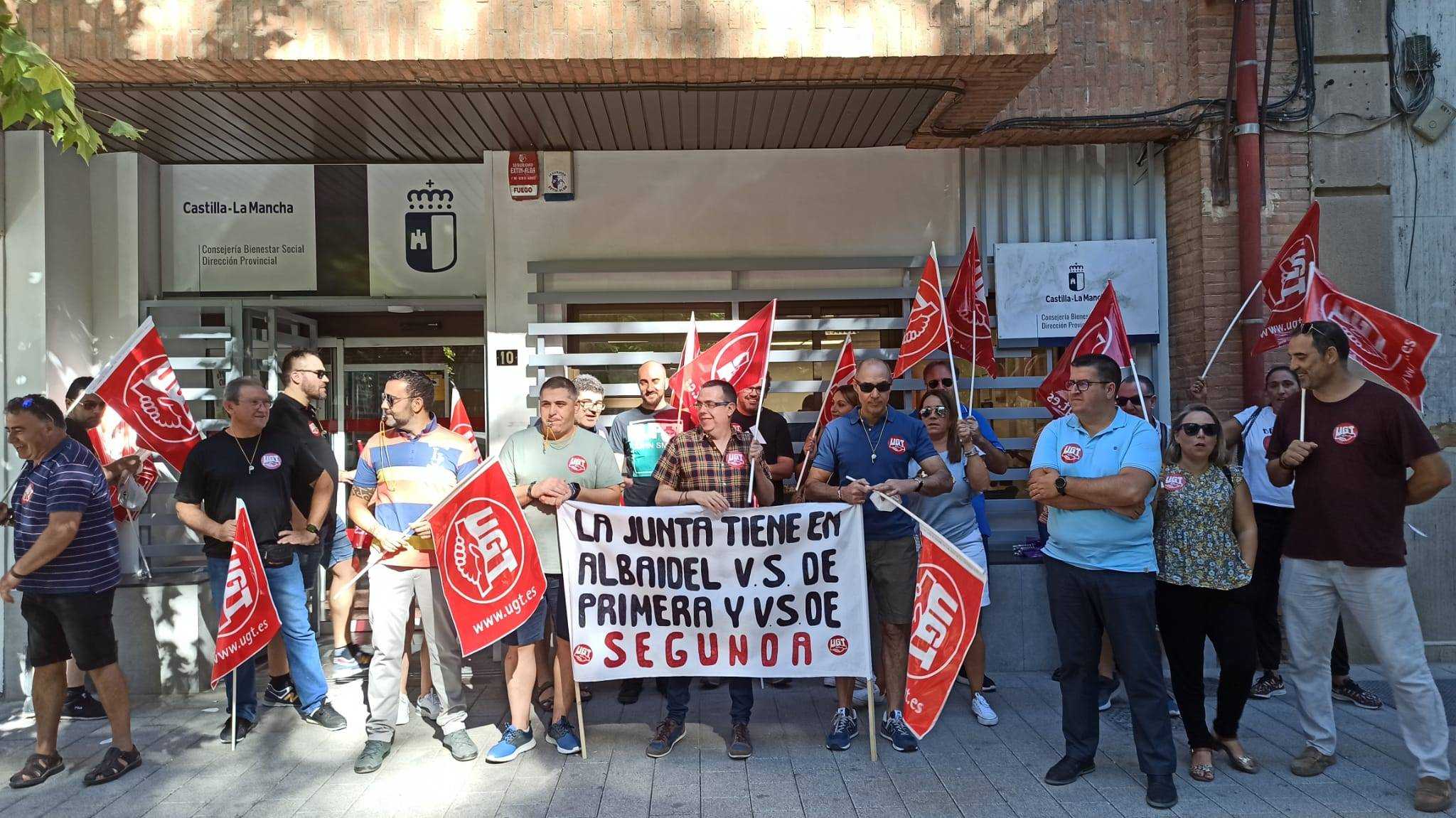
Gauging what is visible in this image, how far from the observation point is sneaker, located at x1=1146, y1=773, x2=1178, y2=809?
184 inches

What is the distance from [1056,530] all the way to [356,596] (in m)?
5.78

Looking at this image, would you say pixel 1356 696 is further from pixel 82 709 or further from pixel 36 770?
pixel 82 709

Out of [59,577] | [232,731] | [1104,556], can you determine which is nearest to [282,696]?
[232,731]

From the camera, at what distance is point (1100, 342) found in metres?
6.90

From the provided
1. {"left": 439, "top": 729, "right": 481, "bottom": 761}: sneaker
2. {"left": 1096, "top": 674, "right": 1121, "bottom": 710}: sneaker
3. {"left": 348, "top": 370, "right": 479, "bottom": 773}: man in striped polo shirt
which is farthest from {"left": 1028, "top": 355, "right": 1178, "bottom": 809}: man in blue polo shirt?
{"left": 348, "top": 370, "right": 479, "bottom": 773}: man in striped polo shirt

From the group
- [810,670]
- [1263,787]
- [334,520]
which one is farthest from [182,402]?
[1263,787]

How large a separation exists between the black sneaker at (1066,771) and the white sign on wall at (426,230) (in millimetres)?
6320

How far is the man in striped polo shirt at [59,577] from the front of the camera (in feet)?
17.0

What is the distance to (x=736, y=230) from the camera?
28.2 ft

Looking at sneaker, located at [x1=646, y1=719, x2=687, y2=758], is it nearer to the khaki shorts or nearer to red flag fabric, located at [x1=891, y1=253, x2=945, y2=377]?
the khaki shorts

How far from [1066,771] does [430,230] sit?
22.8 ft

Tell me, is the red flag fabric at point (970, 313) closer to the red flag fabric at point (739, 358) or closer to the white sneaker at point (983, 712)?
the red flag fabric at point (739, 358)

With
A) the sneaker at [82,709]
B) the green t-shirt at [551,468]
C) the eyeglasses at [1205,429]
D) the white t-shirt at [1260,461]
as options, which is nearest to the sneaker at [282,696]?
the sneaker at [82,709]

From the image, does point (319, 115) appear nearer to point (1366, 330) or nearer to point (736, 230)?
point (736, 230)
